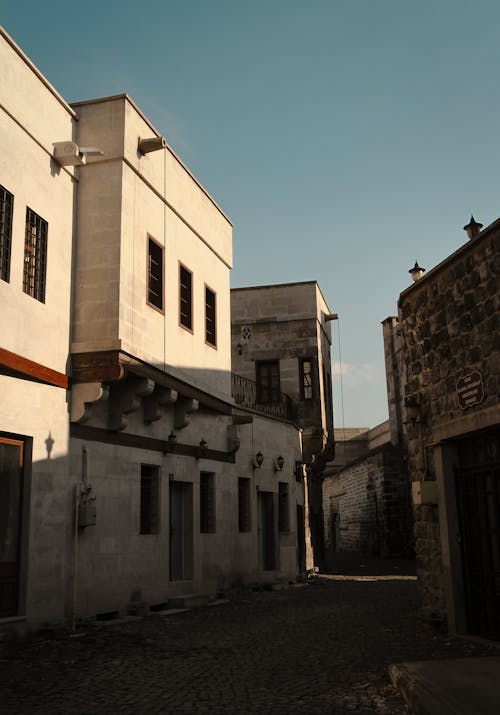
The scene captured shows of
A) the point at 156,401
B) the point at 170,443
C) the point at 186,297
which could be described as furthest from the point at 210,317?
the point at 156,401

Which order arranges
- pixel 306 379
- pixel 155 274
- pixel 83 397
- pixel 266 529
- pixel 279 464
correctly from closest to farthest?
pixel 83 397, pixel 155 274, pixel 266 529, pixel 279 464, pixel 306 379

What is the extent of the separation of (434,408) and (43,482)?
538 centimetres

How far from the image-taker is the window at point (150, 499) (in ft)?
43.0

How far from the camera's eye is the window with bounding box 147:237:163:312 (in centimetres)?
1297

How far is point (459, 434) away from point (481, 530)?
1.13m

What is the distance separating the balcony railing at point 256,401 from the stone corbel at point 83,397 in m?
10.4

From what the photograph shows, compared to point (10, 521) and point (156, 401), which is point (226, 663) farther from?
point (156, 401)

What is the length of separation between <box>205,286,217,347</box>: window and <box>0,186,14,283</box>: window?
20.4 ft

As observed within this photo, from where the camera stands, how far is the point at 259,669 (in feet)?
24.0

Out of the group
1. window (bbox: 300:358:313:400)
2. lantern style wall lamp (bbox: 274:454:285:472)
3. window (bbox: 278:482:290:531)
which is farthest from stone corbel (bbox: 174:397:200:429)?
window (bbox: 300:358:313:400)

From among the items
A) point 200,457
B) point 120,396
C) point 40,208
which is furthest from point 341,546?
point 40,208

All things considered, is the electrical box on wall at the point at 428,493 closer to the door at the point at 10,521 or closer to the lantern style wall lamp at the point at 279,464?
the door at the point at 10,521

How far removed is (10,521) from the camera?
968 cm

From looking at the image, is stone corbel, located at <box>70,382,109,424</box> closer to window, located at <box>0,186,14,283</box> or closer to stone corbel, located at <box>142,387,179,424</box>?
stone corbel, located at <box>142,387,179,424</box>
